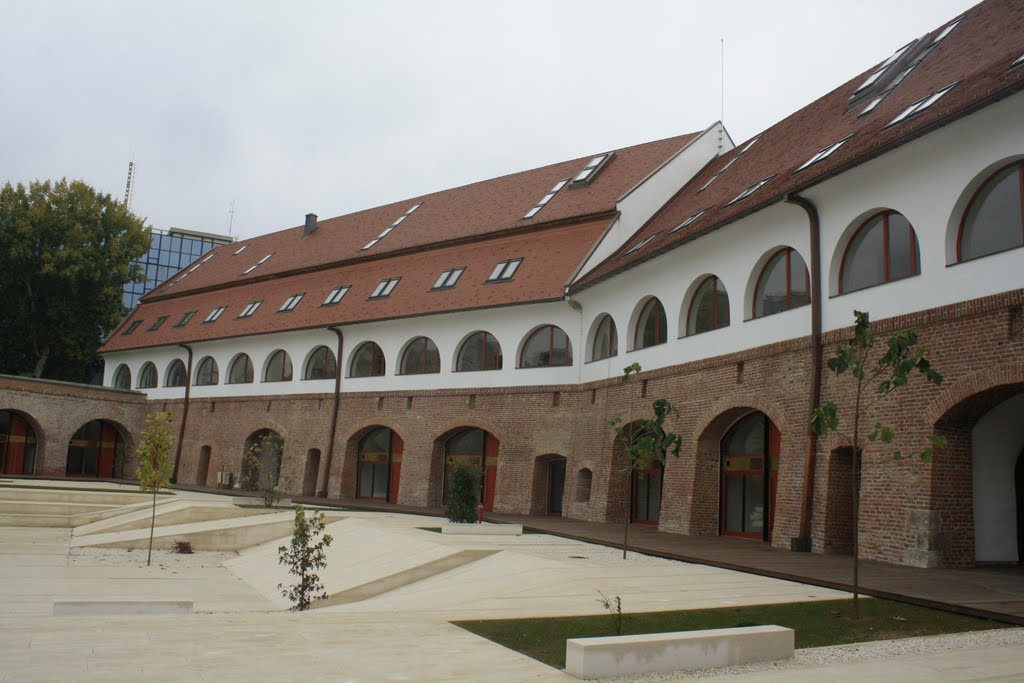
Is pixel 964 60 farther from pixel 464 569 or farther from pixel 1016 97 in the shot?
pixel 464 569

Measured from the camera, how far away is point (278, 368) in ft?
109

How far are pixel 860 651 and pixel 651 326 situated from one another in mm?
14262

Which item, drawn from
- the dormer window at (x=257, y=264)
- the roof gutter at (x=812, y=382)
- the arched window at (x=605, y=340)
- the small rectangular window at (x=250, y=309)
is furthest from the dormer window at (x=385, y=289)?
the roof gutter at (x=812, y=382)

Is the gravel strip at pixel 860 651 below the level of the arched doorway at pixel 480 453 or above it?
below

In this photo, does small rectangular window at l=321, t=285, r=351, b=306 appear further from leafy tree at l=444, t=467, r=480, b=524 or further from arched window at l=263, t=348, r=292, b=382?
leafy tree at l=444, t=467, r=480, b=524

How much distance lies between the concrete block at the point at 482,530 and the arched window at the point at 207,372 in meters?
20.1

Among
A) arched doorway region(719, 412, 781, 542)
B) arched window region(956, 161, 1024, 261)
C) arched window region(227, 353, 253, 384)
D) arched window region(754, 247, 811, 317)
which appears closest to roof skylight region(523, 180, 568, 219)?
arched doorway region(719, 412, 781, 542)

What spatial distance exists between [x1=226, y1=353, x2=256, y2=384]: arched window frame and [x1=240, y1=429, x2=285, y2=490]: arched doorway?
2.20 metres

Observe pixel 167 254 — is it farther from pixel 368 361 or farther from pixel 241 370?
pixel 368 361

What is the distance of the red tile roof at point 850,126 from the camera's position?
42.1 ft

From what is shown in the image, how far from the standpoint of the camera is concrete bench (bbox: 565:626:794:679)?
23.8 feet

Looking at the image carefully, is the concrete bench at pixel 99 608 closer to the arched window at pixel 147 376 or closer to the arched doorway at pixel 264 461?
the arched doorway at pixel 264 461

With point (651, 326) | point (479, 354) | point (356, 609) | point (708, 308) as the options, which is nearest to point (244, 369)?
point (479, 354)

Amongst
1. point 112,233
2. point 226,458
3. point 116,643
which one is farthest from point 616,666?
point 112,233
